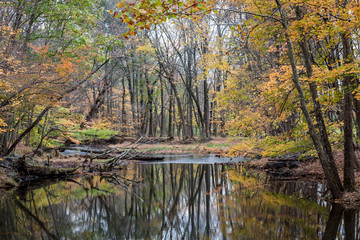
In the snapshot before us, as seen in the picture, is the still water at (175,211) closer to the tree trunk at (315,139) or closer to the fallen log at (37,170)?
the tree trunk at (315,139)

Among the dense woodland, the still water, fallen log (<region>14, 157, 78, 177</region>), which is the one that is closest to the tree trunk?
the dense woodland

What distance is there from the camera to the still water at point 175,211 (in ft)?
18.7

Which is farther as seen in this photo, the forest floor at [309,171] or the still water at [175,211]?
the forest floor at [309,171]

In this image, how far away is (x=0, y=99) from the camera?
1027cm

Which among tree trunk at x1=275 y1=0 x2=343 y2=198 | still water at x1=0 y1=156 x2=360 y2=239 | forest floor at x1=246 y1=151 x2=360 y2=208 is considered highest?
tree trunk at x1=275 y1=0 x2=343 y2=198

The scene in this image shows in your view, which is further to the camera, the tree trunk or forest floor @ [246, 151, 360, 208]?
forest floor @ [246, 151, 360, 208]

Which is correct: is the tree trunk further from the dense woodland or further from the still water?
the still water

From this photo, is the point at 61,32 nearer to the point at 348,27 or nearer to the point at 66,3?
the point at 66,3

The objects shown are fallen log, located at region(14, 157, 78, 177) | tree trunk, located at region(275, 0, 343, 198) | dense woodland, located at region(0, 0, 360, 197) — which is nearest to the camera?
dense woodland, located at region(0, 0, 360, 197)

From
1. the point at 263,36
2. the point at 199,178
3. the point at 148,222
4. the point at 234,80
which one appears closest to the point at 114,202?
the point at 148,222

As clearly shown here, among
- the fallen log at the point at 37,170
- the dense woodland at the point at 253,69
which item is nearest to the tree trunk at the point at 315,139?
the dense woodland at the point at 253,69

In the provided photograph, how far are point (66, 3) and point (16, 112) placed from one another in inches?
266

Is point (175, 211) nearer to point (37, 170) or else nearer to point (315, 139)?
point (315, 139)

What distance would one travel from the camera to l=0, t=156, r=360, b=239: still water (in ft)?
18.7
